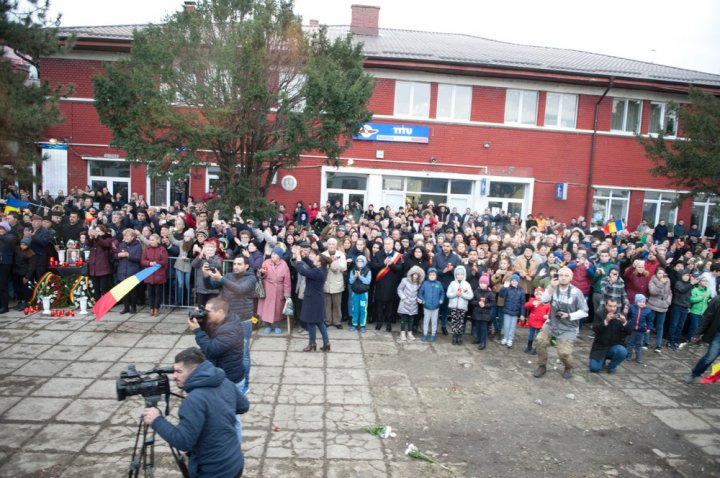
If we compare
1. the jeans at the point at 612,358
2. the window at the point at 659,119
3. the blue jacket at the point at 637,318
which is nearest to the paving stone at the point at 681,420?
the jeans at the point at 612,358

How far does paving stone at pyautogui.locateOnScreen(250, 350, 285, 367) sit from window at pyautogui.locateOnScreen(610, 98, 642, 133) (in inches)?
748

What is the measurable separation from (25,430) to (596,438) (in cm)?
692

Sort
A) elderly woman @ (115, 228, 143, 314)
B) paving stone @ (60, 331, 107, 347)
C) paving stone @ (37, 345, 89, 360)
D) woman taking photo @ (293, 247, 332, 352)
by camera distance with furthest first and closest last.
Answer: elderly woman @ (115, 228, 143, 314) → paving stone @ (60, 331, 107, 347) → woman taking photo @ (293, 247, 332, 352) → paving stone @ (37, 345, 89, 360)

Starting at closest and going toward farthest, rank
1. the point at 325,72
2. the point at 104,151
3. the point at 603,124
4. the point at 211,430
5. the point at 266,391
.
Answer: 1. the point at 211,430
2. the point at 266,391
3. the point at 325,72
4. the point at 104,151
5. the point at 603,124

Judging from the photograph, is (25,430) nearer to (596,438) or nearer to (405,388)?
(405,388)

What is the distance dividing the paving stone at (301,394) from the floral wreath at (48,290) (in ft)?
20.6

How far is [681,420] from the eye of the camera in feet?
23.2

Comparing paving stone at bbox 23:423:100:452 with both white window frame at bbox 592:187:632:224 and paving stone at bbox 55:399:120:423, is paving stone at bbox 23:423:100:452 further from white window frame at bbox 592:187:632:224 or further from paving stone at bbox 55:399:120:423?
white window frame at bbox 592:187:632:224

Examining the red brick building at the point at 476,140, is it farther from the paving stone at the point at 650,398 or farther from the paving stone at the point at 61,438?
the paving stone at the point at 61,438

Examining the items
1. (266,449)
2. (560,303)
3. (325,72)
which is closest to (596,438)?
(560,303)

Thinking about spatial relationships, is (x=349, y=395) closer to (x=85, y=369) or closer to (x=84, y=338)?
(x=85, y=369)

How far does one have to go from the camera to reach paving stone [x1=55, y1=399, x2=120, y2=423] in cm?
621

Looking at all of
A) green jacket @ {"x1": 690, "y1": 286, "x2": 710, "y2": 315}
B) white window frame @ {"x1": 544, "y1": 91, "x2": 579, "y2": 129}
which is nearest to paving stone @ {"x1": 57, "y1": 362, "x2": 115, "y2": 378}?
green jacket @ {"x1": 690, "y1": 286, "x2": 710, "y2": 315}

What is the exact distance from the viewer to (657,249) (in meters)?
11.7
